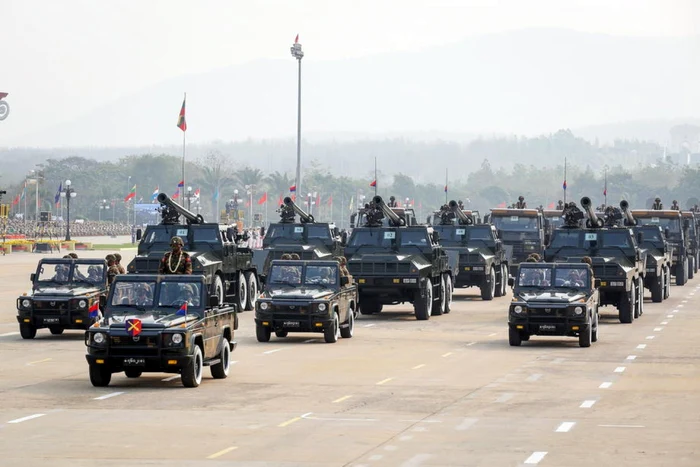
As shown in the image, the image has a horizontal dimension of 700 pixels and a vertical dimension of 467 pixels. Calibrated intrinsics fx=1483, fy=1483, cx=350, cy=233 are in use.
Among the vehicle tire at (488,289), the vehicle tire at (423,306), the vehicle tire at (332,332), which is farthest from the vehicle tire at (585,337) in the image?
the vehicle tire at (488,289)

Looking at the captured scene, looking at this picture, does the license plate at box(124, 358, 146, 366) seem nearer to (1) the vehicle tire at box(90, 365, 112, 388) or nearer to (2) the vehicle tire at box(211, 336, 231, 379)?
(1) the vehicle tire at box(90, 365, 112, 388)

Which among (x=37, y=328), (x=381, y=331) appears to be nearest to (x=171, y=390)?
(x=37, y=328)

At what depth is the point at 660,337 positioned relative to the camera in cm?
3259

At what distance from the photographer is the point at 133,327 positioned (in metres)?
20.5

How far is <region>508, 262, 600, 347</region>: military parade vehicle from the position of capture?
28734 millimetres

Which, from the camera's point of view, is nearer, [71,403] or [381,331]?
[71,403]

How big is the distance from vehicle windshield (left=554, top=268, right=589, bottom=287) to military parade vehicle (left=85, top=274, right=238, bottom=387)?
9590 millimetres

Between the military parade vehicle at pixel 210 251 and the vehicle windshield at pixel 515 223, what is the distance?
17.7 m

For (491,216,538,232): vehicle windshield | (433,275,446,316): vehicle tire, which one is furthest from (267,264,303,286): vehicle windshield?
(491,216,538,232): vehicle windshield

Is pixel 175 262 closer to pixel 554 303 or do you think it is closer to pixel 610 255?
pixel 554 303

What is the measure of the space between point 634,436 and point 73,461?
20.2ft

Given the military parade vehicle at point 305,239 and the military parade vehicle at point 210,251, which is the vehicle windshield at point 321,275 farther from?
the military parade vehicle at point 305,239

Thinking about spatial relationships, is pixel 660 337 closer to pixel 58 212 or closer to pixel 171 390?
pixel 171 390

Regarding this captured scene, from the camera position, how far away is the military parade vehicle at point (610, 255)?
37094mm
